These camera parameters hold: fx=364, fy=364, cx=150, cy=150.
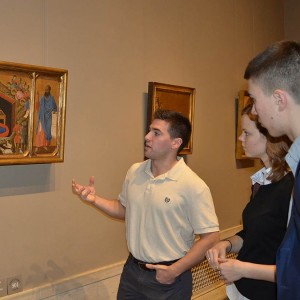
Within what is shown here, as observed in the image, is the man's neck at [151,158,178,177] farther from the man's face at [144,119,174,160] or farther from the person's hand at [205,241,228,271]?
the person's hand at [205,241,228,271]

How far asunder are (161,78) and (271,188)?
181cm

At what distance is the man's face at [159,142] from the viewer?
244 cm

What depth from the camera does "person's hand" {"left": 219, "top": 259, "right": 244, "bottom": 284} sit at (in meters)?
1.55

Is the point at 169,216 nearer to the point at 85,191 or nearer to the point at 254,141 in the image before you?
the point at 85,191

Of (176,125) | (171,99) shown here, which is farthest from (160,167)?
(171,99)

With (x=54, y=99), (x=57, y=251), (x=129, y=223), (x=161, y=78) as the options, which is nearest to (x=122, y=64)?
(x=161, y=78)

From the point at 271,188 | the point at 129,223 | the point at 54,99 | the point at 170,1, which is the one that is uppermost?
the point at 170,1

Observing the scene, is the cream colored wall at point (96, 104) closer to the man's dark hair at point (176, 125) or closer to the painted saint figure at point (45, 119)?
the painted saint figure at point (45, 119)

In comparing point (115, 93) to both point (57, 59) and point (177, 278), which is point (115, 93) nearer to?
point (57, 59)

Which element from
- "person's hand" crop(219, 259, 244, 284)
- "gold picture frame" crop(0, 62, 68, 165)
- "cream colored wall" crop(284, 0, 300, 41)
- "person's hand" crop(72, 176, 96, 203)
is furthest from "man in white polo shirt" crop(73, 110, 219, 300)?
"cream colored wall" crop(284, 0, 300, 41)

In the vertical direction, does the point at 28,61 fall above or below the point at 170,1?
below

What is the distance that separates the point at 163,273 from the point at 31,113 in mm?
1278

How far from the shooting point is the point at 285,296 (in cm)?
112

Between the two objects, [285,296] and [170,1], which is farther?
[170,1]
